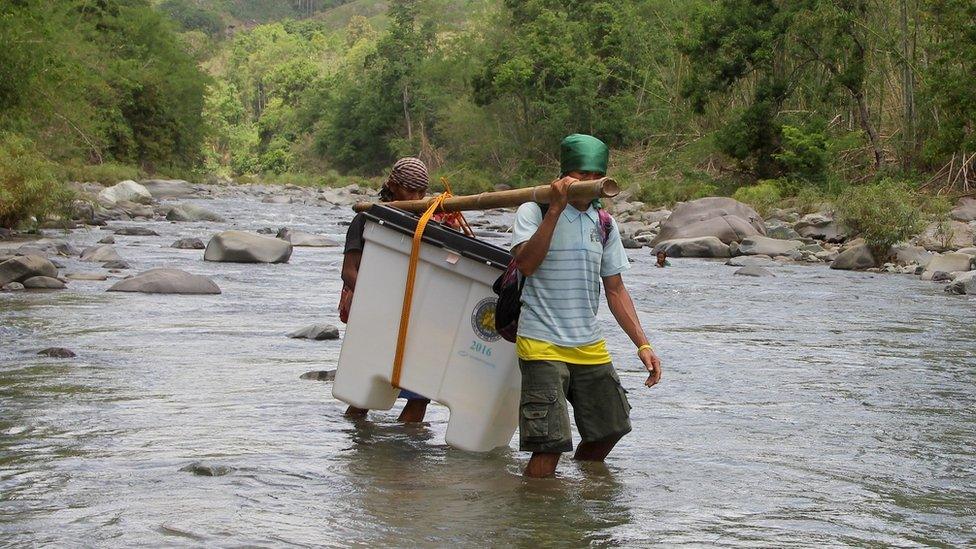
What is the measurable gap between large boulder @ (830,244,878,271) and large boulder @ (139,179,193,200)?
31.5 meters

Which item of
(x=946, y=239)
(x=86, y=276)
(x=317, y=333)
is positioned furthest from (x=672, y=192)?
(x=317, y=333)

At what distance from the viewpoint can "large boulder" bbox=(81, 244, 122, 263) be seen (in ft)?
56.3

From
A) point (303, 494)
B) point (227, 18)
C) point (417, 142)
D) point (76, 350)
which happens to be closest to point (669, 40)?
point (417, 142)

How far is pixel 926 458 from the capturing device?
251 inches

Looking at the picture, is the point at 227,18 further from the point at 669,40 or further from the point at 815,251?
the point at 815,251

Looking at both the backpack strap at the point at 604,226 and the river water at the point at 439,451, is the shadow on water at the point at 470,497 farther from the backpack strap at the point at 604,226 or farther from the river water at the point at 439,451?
the backpack strap at the point at 604,226

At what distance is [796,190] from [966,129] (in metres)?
5.68

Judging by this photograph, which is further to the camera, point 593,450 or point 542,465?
point 593,450

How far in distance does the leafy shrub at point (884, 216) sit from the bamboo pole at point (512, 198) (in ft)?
49.6

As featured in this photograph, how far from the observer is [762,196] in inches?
1247

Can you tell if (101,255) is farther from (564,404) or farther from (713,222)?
(564,404)

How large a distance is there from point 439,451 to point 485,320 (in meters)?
0.85

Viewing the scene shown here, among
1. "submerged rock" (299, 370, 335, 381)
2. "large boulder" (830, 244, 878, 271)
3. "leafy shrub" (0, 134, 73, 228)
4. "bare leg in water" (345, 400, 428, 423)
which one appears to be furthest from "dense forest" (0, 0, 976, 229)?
"bare leg in water" (345, 400, 428, 423)

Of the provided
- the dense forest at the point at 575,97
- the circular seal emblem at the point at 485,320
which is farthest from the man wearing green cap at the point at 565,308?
the dense forest at the point at 575,97
